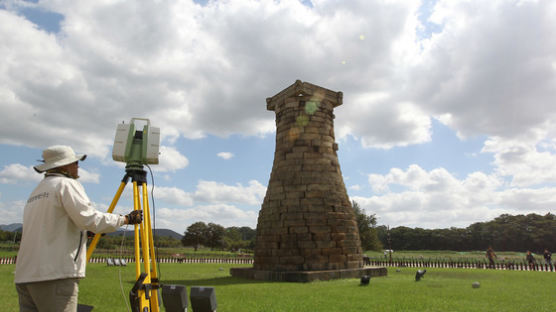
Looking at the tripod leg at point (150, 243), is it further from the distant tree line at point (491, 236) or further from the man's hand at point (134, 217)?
the distant tree line at point (491, 236)

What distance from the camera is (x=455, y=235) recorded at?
71375 millimetres

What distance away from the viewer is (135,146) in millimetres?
4676

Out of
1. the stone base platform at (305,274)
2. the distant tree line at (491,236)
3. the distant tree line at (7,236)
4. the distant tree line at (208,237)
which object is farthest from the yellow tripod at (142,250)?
the distant tree line at (7,236)

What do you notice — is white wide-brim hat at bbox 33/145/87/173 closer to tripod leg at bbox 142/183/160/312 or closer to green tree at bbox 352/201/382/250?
tripod leg at bbox 142/183/160/312

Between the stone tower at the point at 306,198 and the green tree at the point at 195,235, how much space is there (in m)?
55.8

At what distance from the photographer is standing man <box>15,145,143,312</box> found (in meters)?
3.09

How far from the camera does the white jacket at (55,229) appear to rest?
10.2ft

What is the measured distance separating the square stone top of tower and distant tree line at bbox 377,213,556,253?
50.0 meters

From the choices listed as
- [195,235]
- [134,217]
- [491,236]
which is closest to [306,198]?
[134,217]

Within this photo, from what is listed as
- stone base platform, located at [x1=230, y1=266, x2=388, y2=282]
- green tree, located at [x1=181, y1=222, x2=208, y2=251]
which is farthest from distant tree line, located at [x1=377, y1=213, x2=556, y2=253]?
stone base platform, located at [x1=230, y1=266, x2=388, y2=282]

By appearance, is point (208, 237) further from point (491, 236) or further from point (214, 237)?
point (491, 236)

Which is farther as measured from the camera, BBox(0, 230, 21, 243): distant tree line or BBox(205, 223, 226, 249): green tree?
BBox(205, 223, 226, 249): green tree

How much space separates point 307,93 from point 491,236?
6625cm

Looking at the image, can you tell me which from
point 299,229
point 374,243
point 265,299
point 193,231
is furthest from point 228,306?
point 193,231
